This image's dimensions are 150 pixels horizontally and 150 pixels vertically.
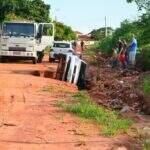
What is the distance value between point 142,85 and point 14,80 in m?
5.12

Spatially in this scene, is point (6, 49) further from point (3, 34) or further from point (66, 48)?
point (66, 48)

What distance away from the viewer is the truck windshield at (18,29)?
32438 millimetres

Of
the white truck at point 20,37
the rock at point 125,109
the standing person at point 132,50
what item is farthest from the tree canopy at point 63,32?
the rock at point 125,109

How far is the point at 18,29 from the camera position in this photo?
107 feet

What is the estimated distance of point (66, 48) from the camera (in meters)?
39.6

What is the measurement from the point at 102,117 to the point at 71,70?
9.55 m

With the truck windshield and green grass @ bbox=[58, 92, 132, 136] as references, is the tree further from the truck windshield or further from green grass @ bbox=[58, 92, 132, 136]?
green grass @ bbox=[58, 92, 132, 136]

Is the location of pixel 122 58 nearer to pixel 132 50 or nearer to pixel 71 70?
pixel 132 50

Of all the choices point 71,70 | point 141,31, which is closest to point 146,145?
point 71,70

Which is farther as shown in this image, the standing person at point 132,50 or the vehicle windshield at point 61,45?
the vehicle windshield at point 61,45

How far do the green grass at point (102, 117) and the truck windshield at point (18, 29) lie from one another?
1668cm

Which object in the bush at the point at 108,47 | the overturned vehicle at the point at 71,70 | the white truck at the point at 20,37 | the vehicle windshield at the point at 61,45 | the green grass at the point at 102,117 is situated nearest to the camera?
the green grass at the point at 102,117

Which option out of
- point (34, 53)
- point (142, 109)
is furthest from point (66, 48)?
point (142, 109)

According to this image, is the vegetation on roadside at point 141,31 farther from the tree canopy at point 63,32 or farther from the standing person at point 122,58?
the tree canopy at point 63,32
